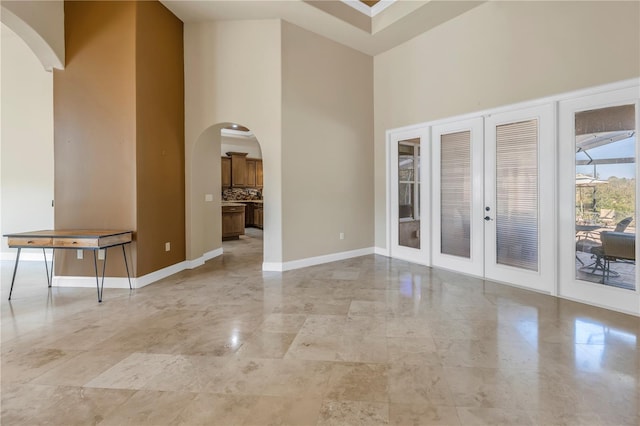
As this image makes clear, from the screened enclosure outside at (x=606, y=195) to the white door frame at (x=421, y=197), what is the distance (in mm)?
1992

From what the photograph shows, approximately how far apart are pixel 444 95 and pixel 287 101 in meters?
2.44

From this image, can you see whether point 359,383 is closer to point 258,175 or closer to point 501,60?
point 501,60

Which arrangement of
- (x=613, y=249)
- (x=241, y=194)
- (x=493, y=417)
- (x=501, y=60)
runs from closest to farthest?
(x=493, y=417), (x=613, y=249), (x=501, y=60), (x=241, y=194)

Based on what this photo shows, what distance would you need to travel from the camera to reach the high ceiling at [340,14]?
4305 millimetres

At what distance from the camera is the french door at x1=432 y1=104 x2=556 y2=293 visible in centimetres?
376

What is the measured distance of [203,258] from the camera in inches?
213

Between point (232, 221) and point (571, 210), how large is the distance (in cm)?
685

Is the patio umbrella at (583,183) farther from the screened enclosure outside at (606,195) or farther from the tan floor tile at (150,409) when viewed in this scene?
the tan floor tile at (150,409)

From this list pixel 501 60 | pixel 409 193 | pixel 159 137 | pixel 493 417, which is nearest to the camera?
pixel 493 417

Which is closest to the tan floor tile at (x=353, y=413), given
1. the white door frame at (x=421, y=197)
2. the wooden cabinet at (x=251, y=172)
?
the white door frame at (x=421, y=197)

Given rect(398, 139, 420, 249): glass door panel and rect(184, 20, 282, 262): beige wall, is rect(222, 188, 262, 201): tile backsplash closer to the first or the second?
rect(184, 20, 282, 262): beige wall

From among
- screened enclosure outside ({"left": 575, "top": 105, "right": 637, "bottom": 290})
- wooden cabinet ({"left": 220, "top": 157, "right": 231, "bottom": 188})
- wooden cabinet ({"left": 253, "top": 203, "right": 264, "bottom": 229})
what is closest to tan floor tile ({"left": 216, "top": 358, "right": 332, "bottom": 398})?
screened enclosure outside ({"left": 575, "top": 105, "right": 637, "bottom": 290})

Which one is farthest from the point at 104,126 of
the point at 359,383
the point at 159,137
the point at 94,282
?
the point at 359,383

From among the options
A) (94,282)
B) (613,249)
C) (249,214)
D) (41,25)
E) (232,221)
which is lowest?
(94,282)
